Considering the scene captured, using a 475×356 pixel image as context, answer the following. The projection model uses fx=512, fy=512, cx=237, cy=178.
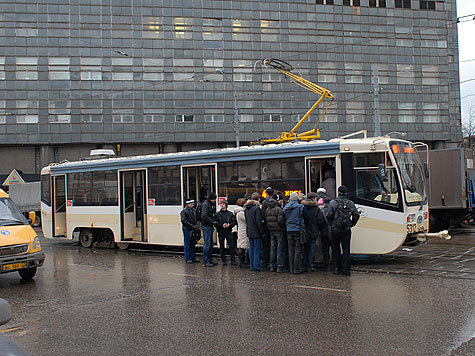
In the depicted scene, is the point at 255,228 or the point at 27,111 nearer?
the point at 255,228

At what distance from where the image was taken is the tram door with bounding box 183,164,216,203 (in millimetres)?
14125

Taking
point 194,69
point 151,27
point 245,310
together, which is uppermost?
point 151,27

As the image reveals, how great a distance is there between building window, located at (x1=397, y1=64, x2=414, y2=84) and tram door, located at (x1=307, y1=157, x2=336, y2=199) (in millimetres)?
51846

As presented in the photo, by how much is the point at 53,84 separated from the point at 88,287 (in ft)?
160

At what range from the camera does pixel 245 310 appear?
758 cm

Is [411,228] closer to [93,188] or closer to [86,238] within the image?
[93,188]

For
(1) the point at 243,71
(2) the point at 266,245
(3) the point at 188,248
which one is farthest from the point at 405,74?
(2) the point at 266,245

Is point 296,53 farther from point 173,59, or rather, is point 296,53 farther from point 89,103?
point 89,103

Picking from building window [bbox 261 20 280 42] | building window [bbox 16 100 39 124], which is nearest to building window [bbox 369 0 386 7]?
building window [bbox 261 20 280 42]

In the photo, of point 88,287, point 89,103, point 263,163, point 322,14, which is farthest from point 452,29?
point 88,287

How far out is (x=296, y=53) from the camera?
5756 cm

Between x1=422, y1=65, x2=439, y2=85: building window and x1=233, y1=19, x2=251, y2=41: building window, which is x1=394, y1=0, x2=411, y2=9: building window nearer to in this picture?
x1=422, y1=65, x2=439, y2=85: building window

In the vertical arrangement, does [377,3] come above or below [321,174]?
above

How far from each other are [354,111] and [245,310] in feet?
179
